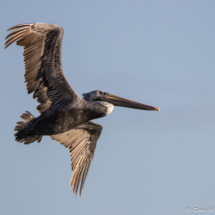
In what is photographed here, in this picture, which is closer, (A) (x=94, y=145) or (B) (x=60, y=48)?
(B) (x=60, y=48)

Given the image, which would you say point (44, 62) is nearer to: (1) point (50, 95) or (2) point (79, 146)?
(1) point (50, 95)

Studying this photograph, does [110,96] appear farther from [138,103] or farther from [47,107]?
[47,107]

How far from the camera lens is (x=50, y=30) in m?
12.3

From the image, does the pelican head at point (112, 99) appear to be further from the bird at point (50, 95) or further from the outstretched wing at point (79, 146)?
the outstretched wing at point (79, 146)

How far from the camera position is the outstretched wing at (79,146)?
14.9m

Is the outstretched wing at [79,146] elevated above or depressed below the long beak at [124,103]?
below

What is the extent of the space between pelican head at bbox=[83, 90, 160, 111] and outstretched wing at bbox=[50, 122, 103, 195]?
129cm

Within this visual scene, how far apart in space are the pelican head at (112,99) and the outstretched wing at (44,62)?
0.79 meters

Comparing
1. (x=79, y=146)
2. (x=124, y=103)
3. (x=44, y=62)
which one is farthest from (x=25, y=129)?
(x=124, y=103)

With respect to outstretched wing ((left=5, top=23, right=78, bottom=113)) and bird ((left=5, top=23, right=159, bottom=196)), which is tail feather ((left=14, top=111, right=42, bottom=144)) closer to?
bird ((left=5, top=23, right=159, bottom=196))

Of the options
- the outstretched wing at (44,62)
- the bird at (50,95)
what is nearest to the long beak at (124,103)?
the bird at (50,95)

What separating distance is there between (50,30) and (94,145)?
14.2ft

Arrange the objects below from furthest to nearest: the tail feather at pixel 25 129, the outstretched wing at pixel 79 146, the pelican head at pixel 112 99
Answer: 1. the outstretched wing at pixel 79 146
2. the pelican head at pixel 112 99
3. the tail feather at pixel 25 129

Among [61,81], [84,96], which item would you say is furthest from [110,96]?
[61,81]
